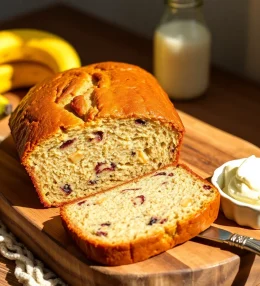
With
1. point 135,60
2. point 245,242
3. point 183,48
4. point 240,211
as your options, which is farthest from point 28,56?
point 245,242

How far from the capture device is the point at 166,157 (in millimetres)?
2434

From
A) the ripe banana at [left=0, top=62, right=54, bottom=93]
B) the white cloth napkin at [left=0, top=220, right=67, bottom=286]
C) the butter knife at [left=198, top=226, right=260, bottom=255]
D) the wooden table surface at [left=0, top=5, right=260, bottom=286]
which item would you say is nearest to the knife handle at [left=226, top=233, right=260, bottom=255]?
the butter knife at [left=198, top=226, right=260, bottom=255]

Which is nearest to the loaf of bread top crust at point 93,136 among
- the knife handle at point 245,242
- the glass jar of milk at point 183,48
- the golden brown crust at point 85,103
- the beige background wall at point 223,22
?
the golden brown crust at point 85,103

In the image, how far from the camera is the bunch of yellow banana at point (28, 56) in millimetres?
3043

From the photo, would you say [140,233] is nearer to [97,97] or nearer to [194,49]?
[97,97]

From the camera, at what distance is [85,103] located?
238cm

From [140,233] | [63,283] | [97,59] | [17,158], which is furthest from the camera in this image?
[97,59]

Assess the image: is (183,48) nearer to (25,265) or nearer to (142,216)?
(142,216)

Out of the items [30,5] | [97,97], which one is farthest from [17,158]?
[30,5]

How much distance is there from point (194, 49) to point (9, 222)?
3.46ft

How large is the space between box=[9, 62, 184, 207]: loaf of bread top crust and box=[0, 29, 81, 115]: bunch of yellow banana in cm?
57

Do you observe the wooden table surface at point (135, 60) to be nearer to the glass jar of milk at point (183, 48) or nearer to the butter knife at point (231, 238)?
the glass jar of milk at point (183, 48)

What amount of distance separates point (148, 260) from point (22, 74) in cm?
132

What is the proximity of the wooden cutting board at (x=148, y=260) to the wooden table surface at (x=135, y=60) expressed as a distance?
0.15 meters
